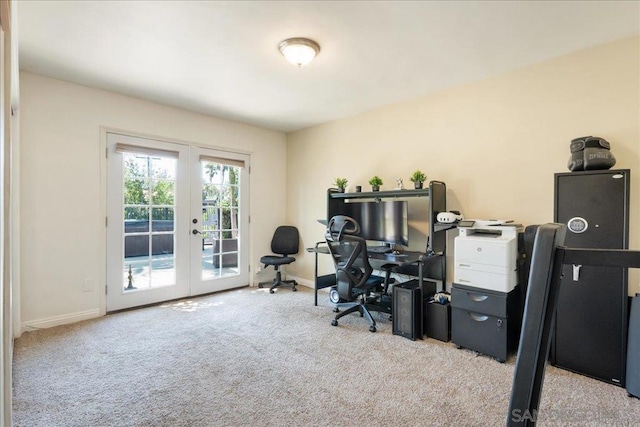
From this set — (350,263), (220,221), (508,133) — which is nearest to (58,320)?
(220,221)

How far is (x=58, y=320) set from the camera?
3.27 meters

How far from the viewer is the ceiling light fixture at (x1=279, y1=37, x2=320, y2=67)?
2.46m

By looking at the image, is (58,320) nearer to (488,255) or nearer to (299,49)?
(299,49)

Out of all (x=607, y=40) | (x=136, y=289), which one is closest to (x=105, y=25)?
(x=136, y=289)

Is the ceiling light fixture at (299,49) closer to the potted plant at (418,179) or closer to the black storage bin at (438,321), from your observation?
the potted plant at (418,179)

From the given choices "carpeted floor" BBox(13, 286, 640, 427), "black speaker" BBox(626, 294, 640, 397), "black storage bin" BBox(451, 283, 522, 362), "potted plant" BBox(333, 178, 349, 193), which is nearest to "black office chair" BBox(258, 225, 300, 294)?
"potted plant" BBox(333, 178, 349, 193)

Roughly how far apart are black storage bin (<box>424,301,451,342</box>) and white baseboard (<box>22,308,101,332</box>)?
3473 millimetres

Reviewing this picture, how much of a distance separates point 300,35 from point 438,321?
8.80 feet

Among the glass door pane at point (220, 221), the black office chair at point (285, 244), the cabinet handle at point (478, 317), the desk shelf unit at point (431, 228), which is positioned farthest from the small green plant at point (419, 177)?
the glass door pane at point (220, 221)

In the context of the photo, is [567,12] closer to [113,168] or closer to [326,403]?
[326,403]

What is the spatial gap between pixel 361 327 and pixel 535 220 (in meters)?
1.90

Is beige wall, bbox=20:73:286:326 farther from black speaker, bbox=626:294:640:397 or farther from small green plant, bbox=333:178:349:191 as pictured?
black speaker, bbox=626:294:640:397

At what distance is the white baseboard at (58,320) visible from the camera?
10.2 feet

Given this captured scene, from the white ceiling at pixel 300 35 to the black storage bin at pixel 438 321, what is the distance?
219 cm
